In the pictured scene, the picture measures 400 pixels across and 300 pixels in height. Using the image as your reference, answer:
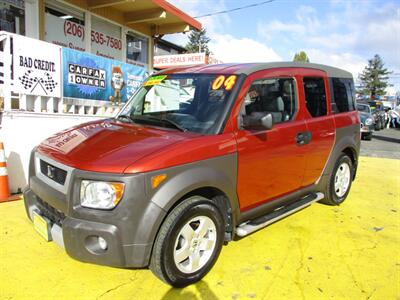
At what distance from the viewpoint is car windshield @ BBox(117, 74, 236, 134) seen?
3.38m

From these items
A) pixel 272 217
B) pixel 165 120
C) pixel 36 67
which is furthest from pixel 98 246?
pixel 36 67

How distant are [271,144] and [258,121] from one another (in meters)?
0.50

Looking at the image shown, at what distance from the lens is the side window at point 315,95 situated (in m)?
4.41

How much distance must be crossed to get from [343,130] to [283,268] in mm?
2440

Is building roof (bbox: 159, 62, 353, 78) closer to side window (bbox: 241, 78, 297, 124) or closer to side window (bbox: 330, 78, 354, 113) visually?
side window (bbox: 241, 78, 297, 124)

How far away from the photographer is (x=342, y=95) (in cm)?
519

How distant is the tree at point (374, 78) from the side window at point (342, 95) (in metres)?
85.9

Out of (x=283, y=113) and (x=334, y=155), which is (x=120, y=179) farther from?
(x=334, y=155)

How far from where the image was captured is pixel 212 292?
3016mm

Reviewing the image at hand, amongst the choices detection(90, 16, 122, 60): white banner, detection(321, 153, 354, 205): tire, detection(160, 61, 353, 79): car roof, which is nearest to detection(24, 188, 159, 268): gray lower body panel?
detection(160, 61, 353, 79): car roof

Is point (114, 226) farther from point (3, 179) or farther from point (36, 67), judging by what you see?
point (36, 67)

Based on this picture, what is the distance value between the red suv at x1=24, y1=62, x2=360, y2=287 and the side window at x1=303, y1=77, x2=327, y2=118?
0.01 m

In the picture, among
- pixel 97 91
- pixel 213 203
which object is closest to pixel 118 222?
pixel 213 203

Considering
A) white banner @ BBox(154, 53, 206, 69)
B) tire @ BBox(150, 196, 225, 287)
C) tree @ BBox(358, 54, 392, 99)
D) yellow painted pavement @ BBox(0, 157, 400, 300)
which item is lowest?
yellow painted pavement @ BBox(0, 157, 400, 300)
